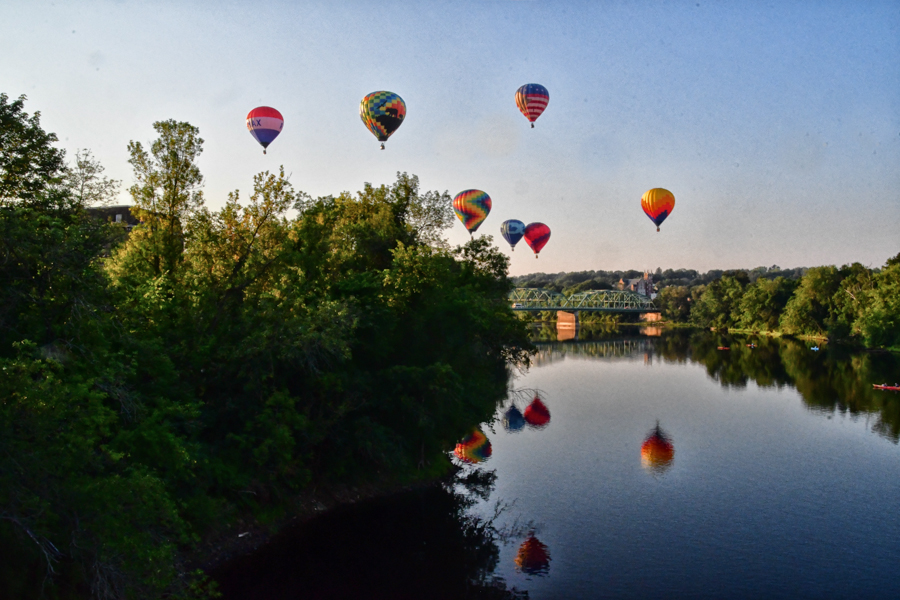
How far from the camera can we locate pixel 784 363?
64.5 m

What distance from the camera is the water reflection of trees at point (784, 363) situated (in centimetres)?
4191

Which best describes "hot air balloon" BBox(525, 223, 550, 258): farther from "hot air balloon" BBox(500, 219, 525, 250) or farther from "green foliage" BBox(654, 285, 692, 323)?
"green foliage" BBox(654, 285, 692, 323)

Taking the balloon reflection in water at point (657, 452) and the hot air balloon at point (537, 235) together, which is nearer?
the balloon reflection in water at point (657, 452)

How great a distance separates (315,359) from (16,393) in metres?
10.7

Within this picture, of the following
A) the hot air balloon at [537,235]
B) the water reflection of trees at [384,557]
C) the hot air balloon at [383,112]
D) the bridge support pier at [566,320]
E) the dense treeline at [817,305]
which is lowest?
the water reflection of trees at [384,557]

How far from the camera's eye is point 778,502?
76.7 ft

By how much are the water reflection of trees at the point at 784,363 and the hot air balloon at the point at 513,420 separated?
17.8 meters

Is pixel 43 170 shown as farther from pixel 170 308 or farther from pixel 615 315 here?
pixel 615 315

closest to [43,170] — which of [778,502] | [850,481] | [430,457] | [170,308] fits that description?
[170,308]

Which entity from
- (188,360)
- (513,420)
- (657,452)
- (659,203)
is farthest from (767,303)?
(188,360)

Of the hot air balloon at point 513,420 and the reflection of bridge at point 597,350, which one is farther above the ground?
the reflection of bridge at point 597,350

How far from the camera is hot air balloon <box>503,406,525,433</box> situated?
3600cm

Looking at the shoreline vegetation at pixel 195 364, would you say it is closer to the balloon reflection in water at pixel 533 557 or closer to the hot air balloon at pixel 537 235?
the balloon reflection in water at pixel 533 557

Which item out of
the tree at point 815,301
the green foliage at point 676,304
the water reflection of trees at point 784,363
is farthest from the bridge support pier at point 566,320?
the tree at point 815,301
